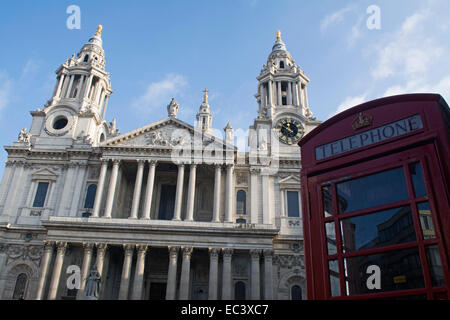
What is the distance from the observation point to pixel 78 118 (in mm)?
39781

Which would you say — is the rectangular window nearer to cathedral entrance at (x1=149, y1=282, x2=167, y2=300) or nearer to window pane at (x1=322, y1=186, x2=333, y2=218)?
cathedral entrance at (x1=149, y1=282, x2=167, y2=300)

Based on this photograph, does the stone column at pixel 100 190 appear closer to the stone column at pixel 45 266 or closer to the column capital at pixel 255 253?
the stone column at pixel 45 266

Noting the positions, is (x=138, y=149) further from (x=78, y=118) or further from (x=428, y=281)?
(x=428, y=281)

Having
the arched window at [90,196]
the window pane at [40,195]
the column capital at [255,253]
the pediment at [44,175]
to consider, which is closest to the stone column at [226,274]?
the column capital at [255,253]

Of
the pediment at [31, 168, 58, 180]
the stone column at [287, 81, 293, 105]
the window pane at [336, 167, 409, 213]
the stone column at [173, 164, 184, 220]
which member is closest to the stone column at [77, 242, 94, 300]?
the stone column at [173, 164, 184, 220]

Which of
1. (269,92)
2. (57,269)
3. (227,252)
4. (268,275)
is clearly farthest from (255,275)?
(269,92)

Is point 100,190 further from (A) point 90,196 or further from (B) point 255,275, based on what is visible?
(B) point 255,275

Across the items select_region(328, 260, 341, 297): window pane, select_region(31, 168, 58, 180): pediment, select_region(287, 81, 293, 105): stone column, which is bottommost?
select_region(328, 260, 341, 297): window pane

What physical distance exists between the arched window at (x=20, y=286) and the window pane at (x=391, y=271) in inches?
1188

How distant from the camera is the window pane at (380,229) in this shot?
8.22 metres

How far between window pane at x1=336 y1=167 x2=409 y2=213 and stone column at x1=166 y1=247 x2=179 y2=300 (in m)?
20.7

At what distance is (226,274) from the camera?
93.1 feet

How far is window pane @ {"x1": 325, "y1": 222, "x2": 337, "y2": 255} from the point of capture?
31.4 ft
